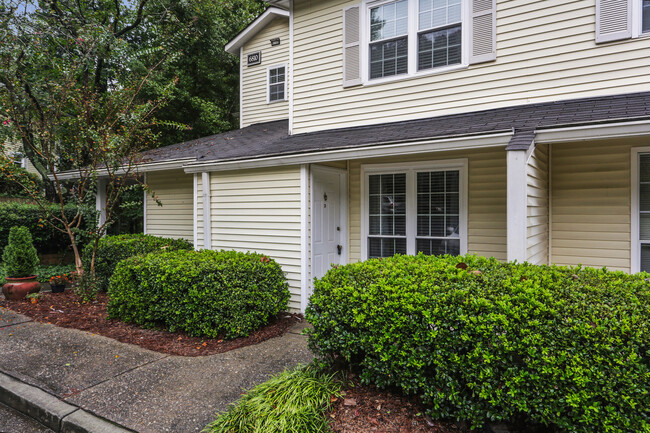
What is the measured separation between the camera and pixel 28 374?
371cm

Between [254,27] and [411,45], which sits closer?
[411,45]

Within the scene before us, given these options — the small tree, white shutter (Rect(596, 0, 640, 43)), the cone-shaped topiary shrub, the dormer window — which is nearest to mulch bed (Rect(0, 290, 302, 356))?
the cone-shaped topiary shrub

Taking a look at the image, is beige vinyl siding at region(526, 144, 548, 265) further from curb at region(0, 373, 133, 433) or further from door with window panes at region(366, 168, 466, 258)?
curb at region(0, 373, 133, 433)

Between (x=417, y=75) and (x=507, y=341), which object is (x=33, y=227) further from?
(x=507, y=341)

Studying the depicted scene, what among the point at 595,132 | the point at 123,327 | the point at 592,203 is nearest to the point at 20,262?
the point at 123,327

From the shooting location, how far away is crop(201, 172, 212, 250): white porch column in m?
6.66

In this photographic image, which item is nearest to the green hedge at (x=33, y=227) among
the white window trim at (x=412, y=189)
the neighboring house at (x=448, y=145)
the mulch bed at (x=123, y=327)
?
the mulch bed at (x=123, y=327)

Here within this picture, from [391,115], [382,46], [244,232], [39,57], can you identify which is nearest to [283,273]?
[244,232]

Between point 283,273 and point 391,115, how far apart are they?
308 centimetres

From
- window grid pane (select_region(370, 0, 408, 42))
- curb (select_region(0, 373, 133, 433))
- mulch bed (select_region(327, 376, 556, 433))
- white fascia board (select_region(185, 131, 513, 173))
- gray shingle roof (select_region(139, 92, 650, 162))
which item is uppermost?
window grid pane (select_region(370, 0, 408, 42))

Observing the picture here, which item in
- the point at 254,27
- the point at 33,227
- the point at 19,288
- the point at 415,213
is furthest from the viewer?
the point at 254,27

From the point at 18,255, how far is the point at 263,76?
7125 mm

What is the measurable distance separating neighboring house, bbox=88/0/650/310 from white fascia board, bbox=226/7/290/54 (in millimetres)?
3113

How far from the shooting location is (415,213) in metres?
5.81
